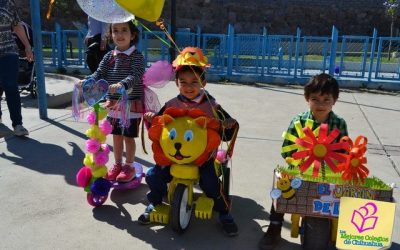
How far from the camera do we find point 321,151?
2498 mm

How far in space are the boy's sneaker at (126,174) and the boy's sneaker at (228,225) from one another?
0.95m

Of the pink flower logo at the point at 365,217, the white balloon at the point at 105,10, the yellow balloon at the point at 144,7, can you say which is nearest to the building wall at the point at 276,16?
the white balloon at the point at 105,10

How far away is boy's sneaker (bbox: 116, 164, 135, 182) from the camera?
355 centimetres

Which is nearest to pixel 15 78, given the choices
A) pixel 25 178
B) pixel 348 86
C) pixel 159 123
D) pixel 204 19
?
pixel 25 178

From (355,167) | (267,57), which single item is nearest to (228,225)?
(355,167)

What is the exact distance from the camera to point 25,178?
12.3ft

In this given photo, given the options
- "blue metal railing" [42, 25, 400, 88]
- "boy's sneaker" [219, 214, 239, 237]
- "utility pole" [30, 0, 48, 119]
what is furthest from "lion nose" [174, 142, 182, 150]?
"blue metal railing" [42, 25, 400, 88]

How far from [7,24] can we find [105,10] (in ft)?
6.97

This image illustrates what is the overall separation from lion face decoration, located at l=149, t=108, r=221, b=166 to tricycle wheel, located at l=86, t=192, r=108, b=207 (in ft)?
2.12

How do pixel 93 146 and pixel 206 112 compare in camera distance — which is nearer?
pixel 206 112

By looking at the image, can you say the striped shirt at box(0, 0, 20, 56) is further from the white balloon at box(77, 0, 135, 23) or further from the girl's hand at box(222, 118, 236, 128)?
the girl's hand at box(222, 118, 236, 128)

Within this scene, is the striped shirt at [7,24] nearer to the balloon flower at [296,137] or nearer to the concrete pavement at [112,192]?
the concrete pavement at [112,192]

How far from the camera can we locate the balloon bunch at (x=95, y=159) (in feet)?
10.2

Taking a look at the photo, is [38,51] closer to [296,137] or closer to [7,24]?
[7,24]
